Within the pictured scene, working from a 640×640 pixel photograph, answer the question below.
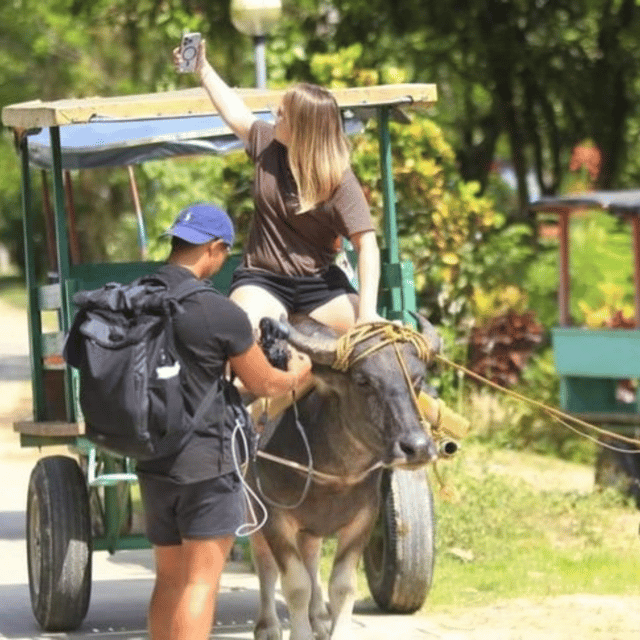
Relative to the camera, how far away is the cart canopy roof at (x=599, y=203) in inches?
643

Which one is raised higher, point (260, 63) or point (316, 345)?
point (260, 63)

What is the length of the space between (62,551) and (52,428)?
60cm

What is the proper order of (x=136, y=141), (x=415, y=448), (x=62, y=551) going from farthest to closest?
1. (x=136, y=141)
2. (x=62, y=551)
3. (x=415, y=448)

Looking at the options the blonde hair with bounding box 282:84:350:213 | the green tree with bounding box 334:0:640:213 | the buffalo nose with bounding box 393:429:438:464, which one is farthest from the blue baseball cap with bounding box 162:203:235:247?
the green tree with bounding box 334:0:640:213

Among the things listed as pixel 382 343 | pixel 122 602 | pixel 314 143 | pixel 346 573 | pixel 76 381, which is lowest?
pixel 122 602

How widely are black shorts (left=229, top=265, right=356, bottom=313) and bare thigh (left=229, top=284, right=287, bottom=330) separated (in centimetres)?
3

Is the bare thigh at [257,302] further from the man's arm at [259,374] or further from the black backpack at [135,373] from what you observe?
the black backpack at [135,373]

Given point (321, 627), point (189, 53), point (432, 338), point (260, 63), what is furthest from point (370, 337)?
point (260, 63)

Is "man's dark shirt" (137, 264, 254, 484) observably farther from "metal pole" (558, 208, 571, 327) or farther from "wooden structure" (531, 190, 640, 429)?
"metal pole" (558, 208, 571, 327)

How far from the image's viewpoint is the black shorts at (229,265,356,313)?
31.3 feet

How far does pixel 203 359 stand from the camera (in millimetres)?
7852

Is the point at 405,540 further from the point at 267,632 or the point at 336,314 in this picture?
the point at 336,314

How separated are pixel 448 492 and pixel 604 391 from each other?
7170mm

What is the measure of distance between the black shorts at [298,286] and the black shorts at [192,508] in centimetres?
168
